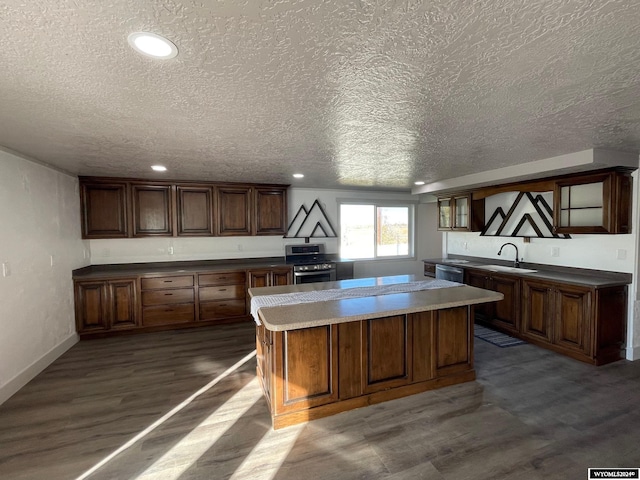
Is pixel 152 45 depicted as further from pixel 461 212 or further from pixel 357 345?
pixel 461 212

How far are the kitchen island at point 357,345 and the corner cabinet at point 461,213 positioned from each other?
7.35 ft

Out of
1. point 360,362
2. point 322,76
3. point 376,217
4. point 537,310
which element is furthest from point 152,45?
point 376,217

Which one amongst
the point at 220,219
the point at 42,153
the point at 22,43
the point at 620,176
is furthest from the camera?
the point at 220,219

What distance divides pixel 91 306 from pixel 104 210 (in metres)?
1.37

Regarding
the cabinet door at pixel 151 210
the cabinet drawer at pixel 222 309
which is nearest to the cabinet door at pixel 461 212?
the cabinet drawer at pixel 222 309

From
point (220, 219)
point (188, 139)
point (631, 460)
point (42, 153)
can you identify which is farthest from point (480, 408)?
point (42, 153)

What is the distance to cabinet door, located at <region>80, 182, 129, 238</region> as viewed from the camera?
4.24m

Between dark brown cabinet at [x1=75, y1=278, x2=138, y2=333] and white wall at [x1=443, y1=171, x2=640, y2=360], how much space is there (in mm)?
5656

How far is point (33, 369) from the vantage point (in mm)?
3006

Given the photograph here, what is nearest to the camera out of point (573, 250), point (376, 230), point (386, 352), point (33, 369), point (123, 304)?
point (386, 352)

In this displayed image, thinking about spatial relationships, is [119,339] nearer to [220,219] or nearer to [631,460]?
[220,219]

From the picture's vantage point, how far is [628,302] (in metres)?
3.33

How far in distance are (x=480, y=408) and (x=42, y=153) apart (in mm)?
4655

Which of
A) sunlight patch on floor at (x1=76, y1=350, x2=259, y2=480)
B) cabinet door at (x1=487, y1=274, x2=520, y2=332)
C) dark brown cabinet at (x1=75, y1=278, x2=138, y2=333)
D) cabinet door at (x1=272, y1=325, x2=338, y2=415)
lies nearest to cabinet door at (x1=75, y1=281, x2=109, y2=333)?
dark brown cabinet at (x1=75, y1=278, x2=138, y2=333)
